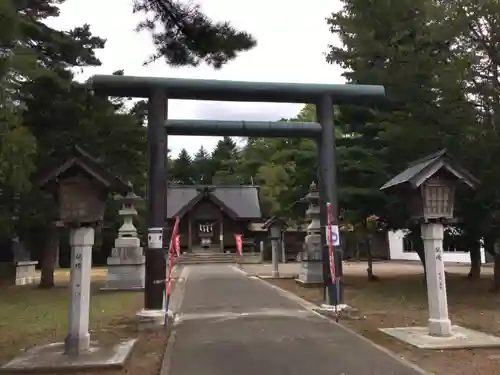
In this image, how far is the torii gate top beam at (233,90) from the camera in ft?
35.6

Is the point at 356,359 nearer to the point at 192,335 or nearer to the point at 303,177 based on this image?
the point at 192,335

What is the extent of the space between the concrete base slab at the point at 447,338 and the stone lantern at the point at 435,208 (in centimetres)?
25

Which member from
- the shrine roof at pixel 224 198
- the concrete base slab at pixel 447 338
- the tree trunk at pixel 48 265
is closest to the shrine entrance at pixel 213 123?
the concrete base slab at pixel 447 338

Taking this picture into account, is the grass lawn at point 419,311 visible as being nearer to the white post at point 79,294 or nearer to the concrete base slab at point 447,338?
the concrete base slab at point 447,338

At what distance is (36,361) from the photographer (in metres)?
7.45

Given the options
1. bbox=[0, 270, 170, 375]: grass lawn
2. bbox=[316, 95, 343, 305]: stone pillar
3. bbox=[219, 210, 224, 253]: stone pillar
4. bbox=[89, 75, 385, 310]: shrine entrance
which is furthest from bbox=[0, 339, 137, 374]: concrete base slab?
bbox=[219, 210, 224, 253]: stone pillar

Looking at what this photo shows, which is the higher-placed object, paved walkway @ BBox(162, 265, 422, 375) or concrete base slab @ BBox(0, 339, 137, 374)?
concrete base slab @ BBox(0, 339, 137, 374)

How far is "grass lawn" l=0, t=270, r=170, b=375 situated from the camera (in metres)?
8.06

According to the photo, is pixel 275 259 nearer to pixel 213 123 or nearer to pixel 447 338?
pixel 213 123

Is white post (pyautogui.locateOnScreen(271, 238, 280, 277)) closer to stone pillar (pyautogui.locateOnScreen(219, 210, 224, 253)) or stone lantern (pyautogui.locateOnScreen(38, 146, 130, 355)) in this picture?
stone lantern (pyautogui.locateOnScreen(38, 146, 130, 355))

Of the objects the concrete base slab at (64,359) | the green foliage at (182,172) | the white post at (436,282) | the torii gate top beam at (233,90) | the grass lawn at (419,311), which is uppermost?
the green foliage at (182,172)

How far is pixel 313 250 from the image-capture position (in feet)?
65.1

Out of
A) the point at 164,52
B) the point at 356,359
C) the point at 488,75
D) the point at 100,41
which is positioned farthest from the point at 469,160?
the point at 100,41

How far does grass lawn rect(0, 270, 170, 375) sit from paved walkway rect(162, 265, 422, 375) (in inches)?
15.9
